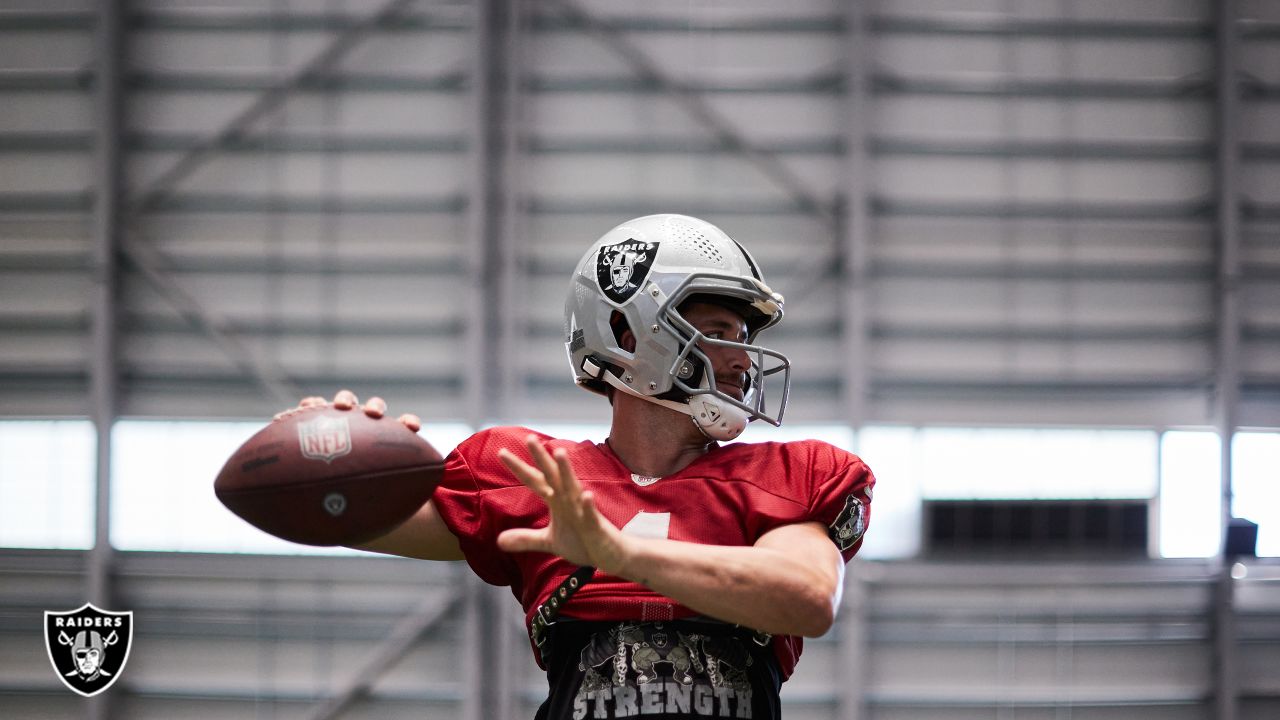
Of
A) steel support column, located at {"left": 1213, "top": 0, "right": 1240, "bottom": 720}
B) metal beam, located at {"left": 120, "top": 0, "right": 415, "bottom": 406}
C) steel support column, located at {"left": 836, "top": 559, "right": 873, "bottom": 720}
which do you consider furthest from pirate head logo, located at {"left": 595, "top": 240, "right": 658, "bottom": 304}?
steel support column, located at {"left": 1213, "top": 0, "right": 1240, "bottom": 720}

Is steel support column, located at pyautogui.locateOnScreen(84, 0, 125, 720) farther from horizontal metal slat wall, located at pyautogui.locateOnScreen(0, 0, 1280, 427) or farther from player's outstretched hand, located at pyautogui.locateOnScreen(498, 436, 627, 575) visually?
player's outstretched hand, located at pyautogui.locateOnScreen(498, 436, 627, 575)

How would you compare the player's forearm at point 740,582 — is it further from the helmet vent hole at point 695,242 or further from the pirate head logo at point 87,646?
the pirate head logo at point 87,646

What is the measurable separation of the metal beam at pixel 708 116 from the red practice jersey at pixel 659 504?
11.3 ft

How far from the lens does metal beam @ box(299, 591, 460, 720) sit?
16.2ft

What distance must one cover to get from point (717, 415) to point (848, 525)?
0.32 m

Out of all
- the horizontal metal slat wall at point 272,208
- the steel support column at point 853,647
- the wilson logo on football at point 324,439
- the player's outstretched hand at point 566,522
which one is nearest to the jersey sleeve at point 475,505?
the wilson logo on football at point 324,439

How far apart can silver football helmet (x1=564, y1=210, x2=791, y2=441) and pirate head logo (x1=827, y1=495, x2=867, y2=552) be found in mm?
230

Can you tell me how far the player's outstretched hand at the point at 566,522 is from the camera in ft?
4.67

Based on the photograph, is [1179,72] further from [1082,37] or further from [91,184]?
[91,184]

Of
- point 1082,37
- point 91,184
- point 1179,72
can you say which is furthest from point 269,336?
point 1179,72

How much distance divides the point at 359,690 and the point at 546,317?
2.12 m

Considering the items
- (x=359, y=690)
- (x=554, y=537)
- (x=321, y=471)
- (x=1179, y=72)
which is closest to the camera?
(x=554, y=537)

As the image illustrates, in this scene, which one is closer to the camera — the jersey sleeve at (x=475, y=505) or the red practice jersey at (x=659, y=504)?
the red practice jersey at (x=659, y=504)

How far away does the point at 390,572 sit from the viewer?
500 cm
